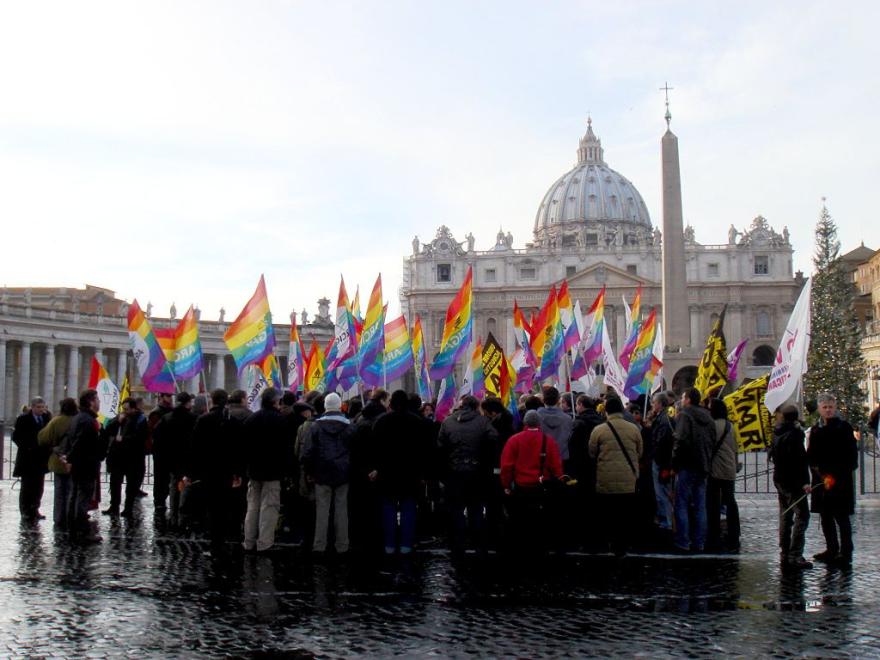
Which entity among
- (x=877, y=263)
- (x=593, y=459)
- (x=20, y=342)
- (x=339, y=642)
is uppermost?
(x=877, y=263)

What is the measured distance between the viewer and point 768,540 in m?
11.0

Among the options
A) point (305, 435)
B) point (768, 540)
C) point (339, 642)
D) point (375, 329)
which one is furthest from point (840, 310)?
point (339, 642)

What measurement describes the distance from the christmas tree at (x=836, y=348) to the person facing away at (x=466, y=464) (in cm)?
3279

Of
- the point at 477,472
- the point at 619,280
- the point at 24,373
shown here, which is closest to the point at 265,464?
the point at 477,472

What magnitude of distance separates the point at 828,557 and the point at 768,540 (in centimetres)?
163

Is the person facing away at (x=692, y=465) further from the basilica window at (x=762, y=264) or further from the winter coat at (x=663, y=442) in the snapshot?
the basilica window at (x=762, y=264)

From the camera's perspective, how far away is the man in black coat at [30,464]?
1295cm

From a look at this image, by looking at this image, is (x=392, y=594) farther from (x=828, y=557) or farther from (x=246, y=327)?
(x=246, y=327)

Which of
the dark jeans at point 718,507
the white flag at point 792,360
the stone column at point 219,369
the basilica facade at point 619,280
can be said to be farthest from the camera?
the basilica facade at point 619,280

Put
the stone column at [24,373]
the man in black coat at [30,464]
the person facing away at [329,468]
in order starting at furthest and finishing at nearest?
the stone column at [24,373]
the man in black coat at [30,464]
the person facing away at [329,468]

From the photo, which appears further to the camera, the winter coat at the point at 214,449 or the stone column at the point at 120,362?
the stone column at the point at 120,362

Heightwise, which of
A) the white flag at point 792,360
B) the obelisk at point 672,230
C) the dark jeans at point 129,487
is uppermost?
the obelisk at point 672,230

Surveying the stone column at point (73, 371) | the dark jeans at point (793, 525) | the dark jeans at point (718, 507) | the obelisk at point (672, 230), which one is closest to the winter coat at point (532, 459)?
the dark jeans at point (718, 507)

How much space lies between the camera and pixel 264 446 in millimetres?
9883
